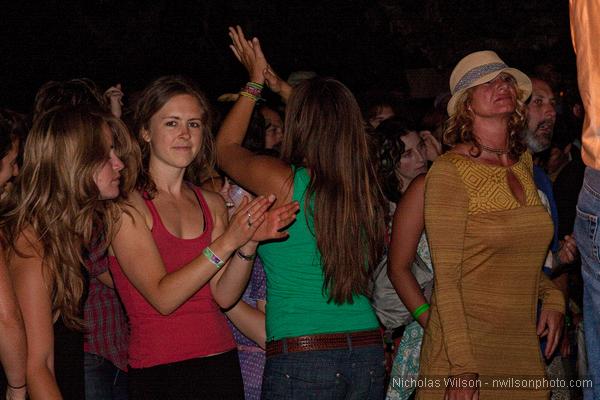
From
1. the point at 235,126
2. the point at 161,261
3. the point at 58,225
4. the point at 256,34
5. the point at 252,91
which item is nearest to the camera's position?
the point at 58,225

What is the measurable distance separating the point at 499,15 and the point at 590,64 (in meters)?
13.2

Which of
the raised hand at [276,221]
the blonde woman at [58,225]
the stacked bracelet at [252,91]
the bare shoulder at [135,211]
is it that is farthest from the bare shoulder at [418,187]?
the blonde woman at [58,225]

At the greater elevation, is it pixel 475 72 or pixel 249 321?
pixel 475 72

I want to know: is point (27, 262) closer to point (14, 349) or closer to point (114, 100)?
point (14, 349)

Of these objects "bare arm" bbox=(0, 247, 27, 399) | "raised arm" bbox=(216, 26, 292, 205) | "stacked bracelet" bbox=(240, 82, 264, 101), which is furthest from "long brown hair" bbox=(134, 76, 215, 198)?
"bare arm" bbox=(0, 247, 27, 399)

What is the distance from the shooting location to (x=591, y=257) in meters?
2.91

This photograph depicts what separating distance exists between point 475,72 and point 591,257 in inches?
73.1

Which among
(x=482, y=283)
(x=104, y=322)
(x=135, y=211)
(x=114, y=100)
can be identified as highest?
(x=135, y=211)

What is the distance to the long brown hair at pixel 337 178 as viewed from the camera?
4.04 m

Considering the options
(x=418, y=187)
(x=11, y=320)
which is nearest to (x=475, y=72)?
(x=418, y=187)

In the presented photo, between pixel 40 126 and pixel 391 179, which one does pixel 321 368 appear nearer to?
pixel 40 126

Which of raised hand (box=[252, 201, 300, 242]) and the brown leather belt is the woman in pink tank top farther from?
the brown leather belt

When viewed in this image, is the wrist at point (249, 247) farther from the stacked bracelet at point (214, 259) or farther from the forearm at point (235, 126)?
the forearm at point (235, 126)

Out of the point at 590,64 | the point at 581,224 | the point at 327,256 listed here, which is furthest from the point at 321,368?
the point at 590,64
